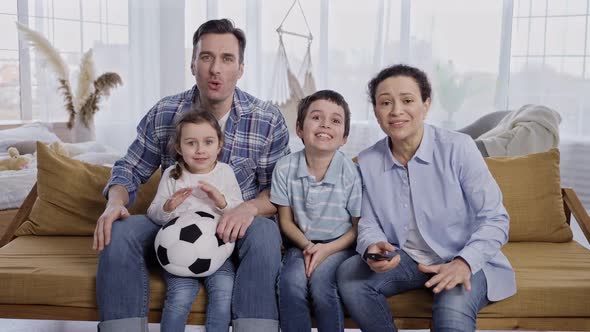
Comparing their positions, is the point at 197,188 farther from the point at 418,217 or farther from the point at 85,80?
the point at 85,80

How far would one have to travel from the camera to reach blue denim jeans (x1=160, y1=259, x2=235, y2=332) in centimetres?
173

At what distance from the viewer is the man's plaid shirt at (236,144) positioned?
211cm

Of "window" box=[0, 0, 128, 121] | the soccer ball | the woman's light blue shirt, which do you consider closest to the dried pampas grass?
"window" box=[0, 0, 128, 121]

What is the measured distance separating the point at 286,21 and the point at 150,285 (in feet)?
11.5

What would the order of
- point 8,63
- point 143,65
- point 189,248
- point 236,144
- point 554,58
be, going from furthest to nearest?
point 143,65, point 8,63, point 554,58, point 236,144, point 189,248

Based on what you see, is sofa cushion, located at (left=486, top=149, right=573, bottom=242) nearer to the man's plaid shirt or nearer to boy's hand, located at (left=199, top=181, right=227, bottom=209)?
the man's plaid shirt

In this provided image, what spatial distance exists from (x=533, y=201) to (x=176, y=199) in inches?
49.3

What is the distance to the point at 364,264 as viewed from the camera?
1814 mm

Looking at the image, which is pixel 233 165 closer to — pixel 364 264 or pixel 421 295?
pixel 364 264

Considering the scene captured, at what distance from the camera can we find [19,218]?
7.61 feet

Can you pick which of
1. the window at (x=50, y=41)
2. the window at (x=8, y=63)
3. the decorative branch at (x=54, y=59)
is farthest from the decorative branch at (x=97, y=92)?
Answer: the window at (x=8, y=63)

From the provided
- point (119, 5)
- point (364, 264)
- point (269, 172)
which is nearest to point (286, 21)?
point (119, 5)

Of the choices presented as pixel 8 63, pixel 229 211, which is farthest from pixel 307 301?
pixel 8 63

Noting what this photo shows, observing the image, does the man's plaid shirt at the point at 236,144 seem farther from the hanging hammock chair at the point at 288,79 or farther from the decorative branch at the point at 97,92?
the hanging hammock chair at the point at 288,79
